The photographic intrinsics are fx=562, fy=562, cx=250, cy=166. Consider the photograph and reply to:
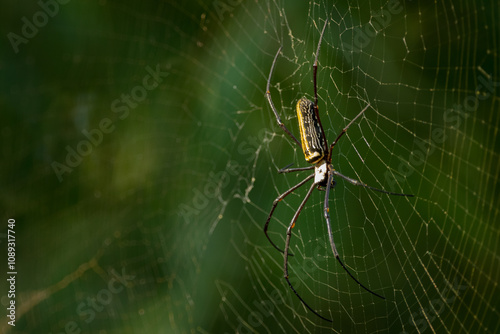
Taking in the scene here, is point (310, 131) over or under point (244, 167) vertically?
under

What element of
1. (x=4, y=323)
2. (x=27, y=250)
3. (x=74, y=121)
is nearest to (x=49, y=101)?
(x=74, y=121)

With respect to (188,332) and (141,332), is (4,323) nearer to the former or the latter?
(141,332)

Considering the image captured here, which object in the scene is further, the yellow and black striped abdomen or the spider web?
the spider web

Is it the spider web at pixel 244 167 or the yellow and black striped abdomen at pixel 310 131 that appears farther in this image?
the spider web at pixel 244 167

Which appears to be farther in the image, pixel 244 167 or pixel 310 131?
pixel 244 167
